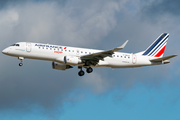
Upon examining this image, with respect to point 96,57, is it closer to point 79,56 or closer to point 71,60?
point 79,56

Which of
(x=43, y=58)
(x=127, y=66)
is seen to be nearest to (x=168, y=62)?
(x=127, y=66)

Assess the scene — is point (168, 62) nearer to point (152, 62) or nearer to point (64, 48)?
point (152, 62)

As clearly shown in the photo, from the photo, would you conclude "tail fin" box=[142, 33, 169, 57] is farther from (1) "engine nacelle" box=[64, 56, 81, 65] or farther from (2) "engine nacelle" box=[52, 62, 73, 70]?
(2) "engine nacelle" box=[52, 62, 73, 70]

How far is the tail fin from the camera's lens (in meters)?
57.7

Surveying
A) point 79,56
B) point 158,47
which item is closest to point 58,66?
point 79,56

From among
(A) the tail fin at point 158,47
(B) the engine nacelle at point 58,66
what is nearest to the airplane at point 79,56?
(B) the engine nacelle at point 58,66

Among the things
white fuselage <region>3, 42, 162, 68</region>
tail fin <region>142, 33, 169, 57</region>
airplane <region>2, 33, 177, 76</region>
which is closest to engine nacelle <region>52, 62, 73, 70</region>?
airplane <region>2, 33, 177, 76</region>

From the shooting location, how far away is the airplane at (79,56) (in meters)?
49.5

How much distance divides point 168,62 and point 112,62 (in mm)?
9187

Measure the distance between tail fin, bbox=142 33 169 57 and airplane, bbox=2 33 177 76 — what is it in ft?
3.39

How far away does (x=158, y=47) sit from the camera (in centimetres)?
5888

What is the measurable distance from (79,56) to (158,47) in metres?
15.7

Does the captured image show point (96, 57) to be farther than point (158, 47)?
No

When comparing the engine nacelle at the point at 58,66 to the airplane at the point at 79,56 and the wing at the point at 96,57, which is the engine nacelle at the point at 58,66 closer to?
the airplane at the point at 79,56
